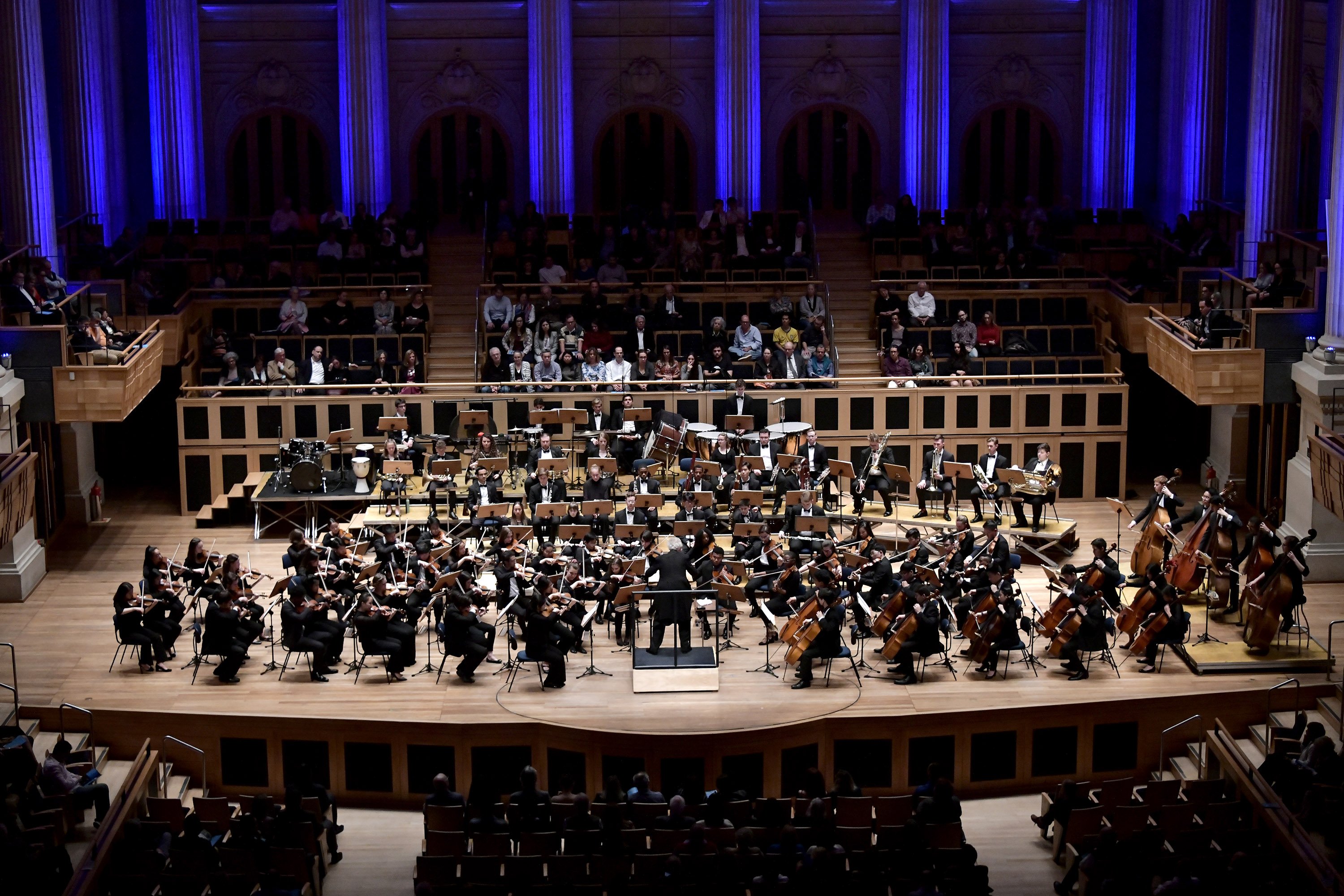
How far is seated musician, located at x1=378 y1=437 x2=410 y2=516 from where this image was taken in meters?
20.5

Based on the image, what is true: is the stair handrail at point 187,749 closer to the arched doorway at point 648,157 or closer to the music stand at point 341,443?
the music stand at point 341,443

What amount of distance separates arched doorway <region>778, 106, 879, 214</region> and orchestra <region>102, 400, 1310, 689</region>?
9.98m

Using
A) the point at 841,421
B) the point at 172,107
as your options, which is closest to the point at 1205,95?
the point at 841,421

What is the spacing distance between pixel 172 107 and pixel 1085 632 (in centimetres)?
1742

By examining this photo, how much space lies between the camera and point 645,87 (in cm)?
2833

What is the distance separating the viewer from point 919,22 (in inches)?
1079

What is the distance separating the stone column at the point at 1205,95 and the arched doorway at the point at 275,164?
13.5m

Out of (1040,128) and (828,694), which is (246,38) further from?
(828,694)

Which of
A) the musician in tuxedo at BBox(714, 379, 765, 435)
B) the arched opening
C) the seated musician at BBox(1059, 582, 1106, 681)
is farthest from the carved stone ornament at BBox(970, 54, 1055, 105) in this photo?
the seated musician at BBox(1059, 582, 1106, 681)

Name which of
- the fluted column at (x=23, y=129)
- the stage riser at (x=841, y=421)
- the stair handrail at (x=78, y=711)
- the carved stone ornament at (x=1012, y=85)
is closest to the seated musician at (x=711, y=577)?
the stage riser at (x=841, y=421)

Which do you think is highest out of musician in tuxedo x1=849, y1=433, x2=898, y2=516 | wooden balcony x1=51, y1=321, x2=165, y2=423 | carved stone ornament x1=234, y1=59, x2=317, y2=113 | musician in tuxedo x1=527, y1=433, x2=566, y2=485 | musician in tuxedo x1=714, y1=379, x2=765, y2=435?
carved stone ornament x1=234, y1=59, x2=317, y2=113

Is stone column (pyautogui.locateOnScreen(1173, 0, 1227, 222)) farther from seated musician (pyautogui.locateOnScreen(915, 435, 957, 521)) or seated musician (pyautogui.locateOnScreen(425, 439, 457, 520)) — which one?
seated musician (pyautogui.locateOnScreen(425, 439, 457, 520))

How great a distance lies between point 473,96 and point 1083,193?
10070 millimetres

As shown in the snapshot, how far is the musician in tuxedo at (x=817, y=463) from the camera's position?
20.2 meters
